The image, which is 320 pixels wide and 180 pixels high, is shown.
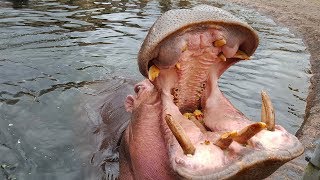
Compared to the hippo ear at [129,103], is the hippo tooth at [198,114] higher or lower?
higher

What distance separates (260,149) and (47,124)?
7.44 ft

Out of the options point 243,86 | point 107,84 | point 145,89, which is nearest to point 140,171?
point 145,89

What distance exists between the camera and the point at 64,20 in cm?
775

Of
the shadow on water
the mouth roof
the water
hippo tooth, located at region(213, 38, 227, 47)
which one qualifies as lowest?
the shadow on water

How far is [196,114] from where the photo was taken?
2.62m

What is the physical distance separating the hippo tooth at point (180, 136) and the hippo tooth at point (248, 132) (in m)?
0.20

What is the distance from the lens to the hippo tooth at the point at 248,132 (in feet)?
6.33

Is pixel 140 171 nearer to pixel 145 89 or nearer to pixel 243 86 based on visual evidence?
pixel 145 89

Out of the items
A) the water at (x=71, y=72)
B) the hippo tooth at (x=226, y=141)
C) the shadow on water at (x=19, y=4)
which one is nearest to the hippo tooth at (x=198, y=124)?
the hippo tooth at (x=226, y=141)

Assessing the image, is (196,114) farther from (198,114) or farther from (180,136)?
(180,136)

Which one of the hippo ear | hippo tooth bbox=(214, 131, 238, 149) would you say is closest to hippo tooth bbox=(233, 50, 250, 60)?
hippo tooth bbox=(214, 131, 238, 149)

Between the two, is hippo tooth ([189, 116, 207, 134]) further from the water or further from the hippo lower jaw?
the water

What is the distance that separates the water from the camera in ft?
11.2

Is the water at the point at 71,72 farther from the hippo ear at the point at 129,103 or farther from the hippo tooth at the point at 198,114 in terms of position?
the hippo tooth at the point at 198,114
